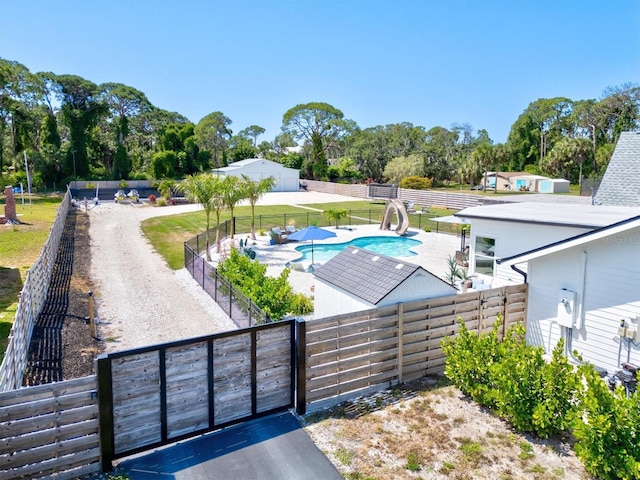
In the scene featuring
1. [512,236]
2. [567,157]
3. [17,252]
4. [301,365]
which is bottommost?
[17,252]

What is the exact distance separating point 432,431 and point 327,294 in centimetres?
389

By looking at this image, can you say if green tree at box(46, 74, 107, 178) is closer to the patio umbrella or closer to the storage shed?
the patio umbrella

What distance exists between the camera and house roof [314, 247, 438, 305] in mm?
8234

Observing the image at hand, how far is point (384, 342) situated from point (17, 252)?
1889 centimetres

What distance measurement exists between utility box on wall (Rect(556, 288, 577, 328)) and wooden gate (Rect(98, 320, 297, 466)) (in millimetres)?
5439

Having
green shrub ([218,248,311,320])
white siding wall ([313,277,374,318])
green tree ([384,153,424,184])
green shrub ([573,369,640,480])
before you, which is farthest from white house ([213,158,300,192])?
green shrub ([573,369,640,480])

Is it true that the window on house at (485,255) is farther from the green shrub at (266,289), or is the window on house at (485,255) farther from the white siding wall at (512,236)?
the green shrub at (266,289)

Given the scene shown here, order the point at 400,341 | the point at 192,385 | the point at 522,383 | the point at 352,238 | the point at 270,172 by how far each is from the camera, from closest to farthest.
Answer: the point at 192,385 < the point at 522,383 < the point at 400,341 < the point at 352,238 < the point at 270,172

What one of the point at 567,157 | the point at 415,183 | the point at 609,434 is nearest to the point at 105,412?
the point at 609,434

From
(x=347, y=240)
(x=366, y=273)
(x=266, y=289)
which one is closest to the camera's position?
(x=366, y=273)

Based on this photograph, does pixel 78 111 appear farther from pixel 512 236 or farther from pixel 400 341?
pixel 400 341

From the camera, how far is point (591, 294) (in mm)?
8398

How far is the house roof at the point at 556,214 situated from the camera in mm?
10836

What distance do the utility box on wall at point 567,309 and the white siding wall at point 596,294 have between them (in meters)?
0.12
